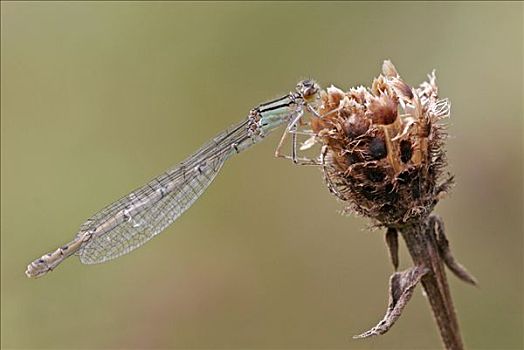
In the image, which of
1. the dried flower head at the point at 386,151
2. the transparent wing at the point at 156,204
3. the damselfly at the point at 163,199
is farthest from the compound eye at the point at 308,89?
the dried flower head at the point at 386,151

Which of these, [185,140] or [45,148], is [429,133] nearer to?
[185,140]

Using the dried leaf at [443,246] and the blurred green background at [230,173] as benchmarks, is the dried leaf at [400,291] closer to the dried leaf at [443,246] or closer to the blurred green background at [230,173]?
the dried leaf at [443,246]

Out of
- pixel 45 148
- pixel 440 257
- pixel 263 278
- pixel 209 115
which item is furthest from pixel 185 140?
pixel 440 257

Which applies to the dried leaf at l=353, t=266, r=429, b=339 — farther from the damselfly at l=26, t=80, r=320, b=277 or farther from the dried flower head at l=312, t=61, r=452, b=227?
the damselfly at l=26, t=80, r=320, b=277

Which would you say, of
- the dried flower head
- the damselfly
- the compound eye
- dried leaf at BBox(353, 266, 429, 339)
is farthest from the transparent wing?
dried leaf at BBox(353, 266, 429, 339)

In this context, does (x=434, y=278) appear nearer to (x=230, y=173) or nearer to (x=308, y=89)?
(x=308, y=89)

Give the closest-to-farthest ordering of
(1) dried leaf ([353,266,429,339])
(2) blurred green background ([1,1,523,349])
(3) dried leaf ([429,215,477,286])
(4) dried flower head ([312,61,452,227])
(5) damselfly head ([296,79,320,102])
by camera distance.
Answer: (1) dried leaf ([353,266,429,339]) → (4) dried flower head ([312,61,452,227]) → (3) dried leaf ([429,215,477,286]) → (5) damselfly head ([296,79,320,102]) → (2) blurred green background ([1,1,523,349])
